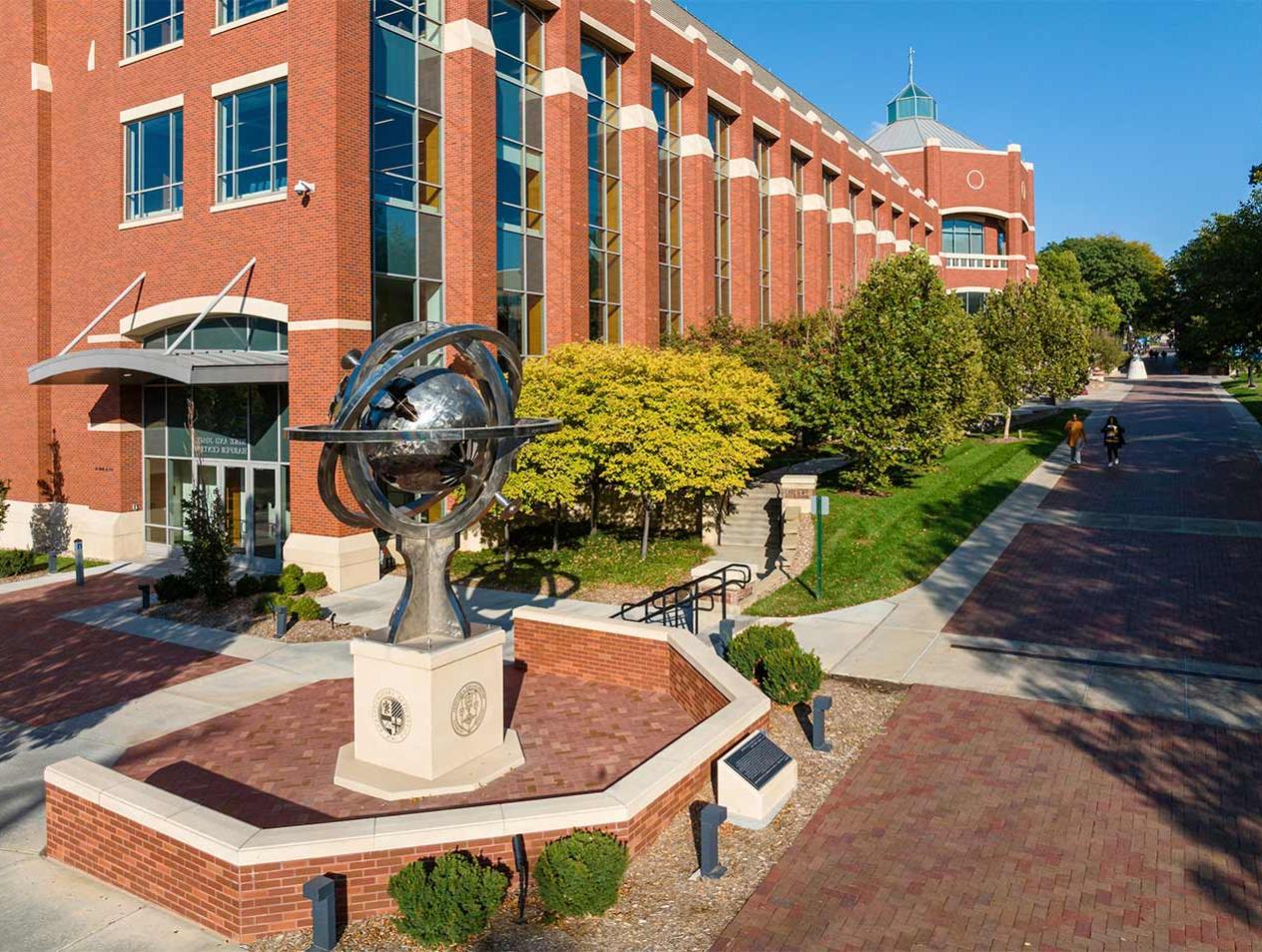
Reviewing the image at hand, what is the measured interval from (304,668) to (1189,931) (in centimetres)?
1285

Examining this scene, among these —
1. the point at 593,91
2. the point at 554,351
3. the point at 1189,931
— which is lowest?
the point at 1189,931

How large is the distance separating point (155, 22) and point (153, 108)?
2.64 meters

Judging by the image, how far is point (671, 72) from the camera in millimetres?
33594

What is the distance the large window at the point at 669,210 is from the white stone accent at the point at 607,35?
9.12ft

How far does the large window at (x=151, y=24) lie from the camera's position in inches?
992

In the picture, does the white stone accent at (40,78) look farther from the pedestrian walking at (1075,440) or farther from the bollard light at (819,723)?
the pedestrian walking at (1075,440)

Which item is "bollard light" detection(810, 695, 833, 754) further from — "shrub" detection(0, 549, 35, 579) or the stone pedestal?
"shrub" detection(0, 549, 35, 579)

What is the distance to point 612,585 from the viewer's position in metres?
20.7

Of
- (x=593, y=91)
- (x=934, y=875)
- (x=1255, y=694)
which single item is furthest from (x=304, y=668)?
(x=593, y=91)

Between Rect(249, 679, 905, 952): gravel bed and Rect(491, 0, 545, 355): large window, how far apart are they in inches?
766

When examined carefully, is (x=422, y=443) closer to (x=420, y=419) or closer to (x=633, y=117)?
(x=420, y=419)

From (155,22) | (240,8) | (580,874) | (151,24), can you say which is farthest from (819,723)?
(151,24)

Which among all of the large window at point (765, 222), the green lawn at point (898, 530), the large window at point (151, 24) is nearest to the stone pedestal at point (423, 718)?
the green lawn at point (898, 530)

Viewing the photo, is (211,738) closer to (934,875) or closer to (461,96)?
(934,875)
